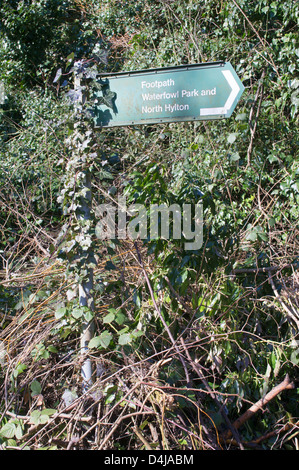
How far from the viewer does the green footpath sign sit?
8.17 ft

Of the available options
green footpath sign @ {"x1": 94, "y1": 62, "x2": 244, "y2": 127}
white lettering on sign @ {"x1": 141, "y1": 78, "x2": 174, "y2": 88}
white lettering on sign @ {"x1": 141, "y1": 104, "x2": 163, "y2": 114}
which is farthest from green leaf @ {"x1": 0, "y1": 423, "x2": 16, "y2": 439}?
white lettering on sign @ {"x1": 141, "y1": 78, "x2": 174, "y2": 88}

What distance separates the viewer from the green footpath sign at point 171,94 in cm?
249

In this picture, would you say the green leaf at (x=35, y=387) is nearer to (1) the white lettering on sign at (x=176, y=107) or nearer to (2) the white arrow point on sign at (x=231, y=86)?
(1) the white lettering on sign at (x=176, y=107)

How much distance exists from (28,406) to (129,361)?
0.76 meters

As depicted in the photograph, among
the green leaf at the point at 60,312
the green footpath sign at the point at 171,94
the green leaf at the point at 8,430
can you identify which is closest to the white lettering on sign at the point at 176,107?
the green footpath sign at the point at 171,94

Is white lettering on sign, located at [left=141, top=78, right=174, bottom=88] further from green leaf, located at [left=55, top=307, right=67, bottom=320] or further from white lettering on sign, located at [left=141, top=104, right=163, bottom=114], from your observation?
green leaf, located at [left=55, top=307, right=67, bottom=320]

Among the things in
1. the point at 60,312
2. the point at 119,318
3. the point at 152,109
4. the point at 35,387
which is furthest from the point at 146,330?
the point at 152,109

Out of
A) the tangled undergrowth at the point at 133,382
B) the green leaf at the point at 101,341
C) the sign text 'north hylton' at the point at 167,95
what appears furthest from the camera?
the sign text 'north hylton' at the point at 167,95

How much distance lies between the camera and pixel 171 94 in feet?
8.45

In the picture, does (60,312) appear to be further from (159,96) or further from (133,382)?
(159,96)

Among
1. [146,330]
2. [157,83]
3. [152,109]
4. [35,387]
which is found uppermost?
[157,83]

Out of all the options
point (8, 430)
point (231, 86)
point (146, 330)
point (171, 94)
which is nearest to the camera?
point (8, 430)
